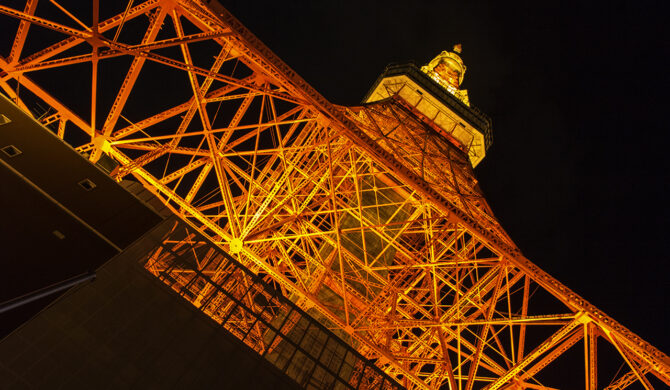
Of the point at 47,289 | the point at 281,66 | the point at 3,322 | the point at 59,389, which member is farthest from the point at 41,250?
the point at 281,66

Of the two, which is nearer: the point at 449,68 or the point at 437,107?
the point at 437,107

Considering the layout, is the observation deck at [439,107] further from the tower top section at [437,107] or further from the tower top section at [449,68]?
the tower top section at [449,68]

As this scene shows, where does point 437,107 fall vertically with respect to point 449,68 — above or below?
below

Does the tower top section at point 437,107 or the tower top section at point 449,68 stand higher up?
the tower top section at point 449,68

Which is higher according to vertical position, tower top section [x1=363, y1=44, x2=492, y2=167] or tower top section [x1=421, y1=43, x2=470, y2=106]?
tower top section [x1=421, y1=43, x2=470, y2=106]

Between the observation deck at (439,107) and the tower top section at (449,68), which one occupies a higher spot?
the tower top section at (449,68)

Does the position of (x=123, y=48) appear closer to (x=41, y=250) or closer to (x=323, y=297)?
(x=41, y=250)

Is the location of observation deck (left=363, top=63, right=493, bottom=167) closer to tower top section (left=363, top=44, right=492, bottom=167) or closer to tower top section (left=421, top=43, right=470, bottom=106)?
tower top section (left=363, top=44, right=492, bottom=167)

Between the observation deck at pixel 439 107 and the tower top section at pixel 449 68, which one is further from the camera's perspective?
the tower top section at pixel 449 68

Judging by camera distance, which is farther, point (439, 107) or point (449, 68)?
point (449, 68)

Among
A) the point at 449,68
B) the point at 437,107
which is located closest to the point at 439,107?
the point at 437,107

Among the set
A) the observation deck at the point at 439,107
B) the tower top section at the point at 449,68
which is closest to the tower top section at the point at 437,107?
the observation deck at the point at 439,107

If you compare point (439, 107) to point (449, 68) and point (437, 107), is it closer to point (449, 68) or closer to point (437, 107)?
point (437, 107)

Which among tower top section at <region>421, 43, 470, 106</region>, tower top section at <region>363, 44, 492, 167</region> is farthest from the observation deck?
tower top section at <region>421, 43, 470, 106</region>
